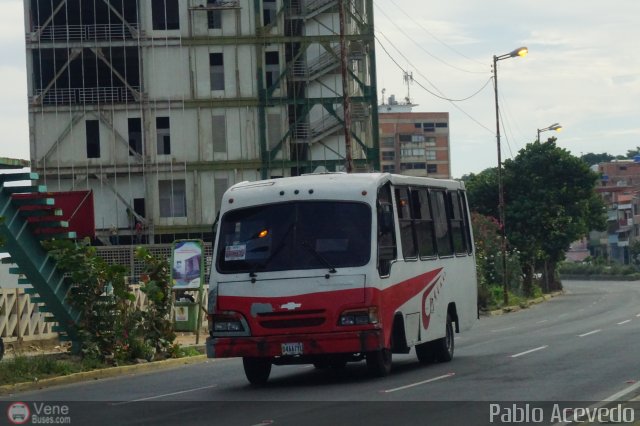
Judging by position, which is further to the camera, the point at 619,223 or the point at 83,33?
the point at 619,223


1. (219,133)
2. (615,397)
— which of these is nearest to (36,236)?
(615,397)

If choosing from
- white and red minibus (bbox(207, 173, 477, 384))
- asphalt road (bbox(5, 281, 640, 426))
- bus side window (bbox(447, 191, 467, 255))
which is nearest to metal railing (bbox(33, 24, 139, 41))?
asphalt road (bbox(5, 281, 640, 426))

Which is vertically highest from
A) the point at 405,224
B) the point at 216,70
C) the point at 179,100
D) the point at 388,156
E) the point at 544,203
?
the point at 388,156

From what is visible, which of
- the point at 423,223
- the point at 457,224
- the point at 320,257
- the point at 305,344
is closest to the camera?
the point at 305,344

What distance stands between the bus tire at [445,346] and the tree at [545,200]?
5642 centimetres

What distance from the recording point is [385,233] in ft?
60.4

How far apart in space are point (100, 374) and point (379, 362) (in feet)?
23.1

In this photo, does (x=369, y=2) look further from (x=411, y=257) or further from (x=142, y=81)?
(x=411, y=257)

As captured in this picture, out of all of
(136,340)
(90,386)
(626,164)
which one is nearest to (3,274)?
(136,340)

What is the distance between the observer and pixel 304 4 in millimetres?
67125

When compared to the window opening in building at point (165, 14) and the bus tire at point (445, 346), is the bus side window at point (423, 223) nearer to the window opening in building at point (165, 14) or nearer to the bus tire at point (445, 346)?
the bus tire at point (445, 346)

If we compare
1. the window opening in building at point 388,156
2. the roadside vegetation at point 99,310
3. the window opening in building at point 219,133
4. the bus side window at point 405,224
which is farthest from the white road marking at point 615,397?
the window opening in building at point 388,156

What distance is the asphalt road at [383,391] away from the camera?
14.1m

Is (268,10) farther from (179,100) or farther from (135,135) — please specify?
(135,135)
